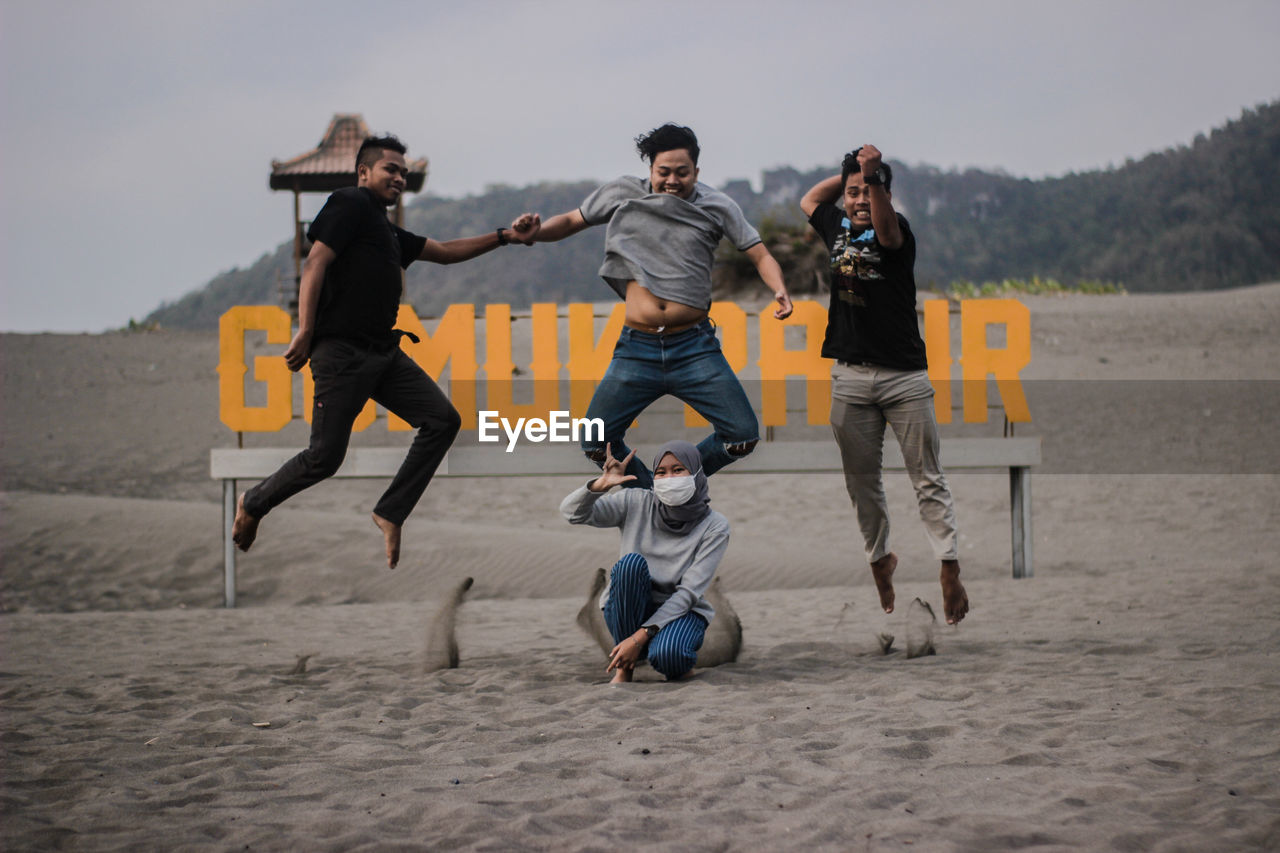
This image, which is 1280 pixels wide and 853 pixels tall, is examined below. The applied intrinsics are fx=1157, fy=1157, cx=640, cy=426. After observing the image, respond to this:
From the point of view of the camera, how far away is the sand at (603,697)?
3.25m

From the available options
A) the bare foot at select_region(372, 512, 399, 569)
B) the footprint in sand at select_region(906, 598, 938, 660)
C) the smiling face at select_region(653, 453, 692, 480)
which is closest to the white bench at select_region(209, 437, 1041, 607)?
the footprint in sand at select_region(906, 598, 938, 660)

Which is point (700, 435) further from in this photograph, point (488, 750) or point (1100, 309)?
point (1100, 309)

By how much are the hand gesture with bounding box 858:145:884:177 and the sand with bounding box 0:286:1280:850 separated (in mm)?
2195

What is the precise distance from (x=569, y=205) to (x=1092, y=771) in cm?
5068

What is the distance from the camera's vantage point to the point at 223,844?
121 inches

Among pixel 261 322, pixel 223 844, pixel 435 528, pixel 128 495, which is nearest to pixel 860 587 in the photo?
pixel 435 528

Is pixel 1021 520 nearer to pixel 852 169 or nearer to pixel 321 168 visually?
pixel 852 169

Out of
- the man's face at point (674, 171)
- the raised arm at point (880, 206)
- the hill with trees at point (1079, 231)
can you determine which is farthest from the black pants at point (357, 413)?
the hill with trees at point (1079, 231)

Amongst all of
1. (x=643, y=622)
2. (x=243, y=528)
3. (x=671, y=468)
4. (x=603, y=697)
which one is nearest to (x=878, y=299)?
(x=671, y=468)

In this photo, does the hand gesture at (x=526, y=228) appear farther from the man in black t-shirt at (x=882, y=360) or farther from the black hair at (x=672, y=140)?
the man in black t-shirt at (x=882, y=360)

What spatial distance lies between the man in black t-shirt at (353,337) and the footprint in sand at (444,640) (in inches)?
29.1

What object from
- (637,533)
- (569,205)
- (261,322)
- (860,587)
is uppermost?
(569,205)

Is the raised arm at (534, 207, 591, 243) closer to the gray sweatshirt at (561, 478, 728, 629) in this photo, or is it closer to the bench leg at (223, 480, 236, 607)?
the gray sweatshirt at (561, 478, 728, 629)

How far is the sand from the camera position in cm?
325
